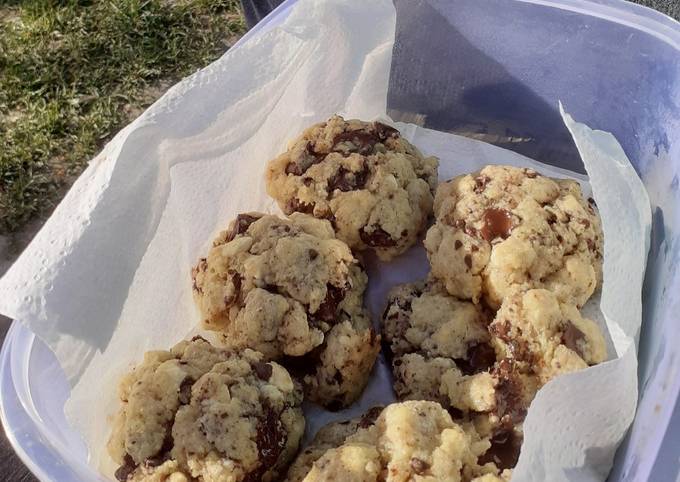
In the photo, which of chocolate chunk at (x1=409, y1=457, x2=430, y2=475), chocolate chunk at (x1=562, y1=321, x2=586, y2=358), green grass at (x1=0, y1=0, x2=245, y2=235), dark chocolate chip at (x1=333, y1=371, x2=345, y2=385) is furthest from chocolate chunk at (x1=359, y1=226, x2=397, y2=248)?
green grass at (x1=0, y1=0, x2=245, y2=235)

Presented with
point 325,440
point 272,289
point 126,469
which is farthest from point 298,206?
point 126,469

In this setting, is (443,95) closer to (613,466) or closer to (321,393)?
(321,393)

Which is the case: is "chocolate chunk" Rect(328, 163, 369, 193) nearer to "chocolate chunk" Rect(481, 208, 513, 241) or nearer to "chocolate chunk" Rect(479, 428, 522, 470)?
"chocolate chunk" Rect(481, 208, 513, 241)

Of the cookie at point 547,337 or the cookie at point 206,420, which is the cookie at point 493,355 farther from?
the cookie at point 206,420

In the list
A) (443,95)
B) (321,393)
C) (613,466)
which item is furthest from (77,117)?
(613,466)

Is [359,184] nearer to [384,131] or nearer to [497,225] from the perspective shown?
[384,131]
